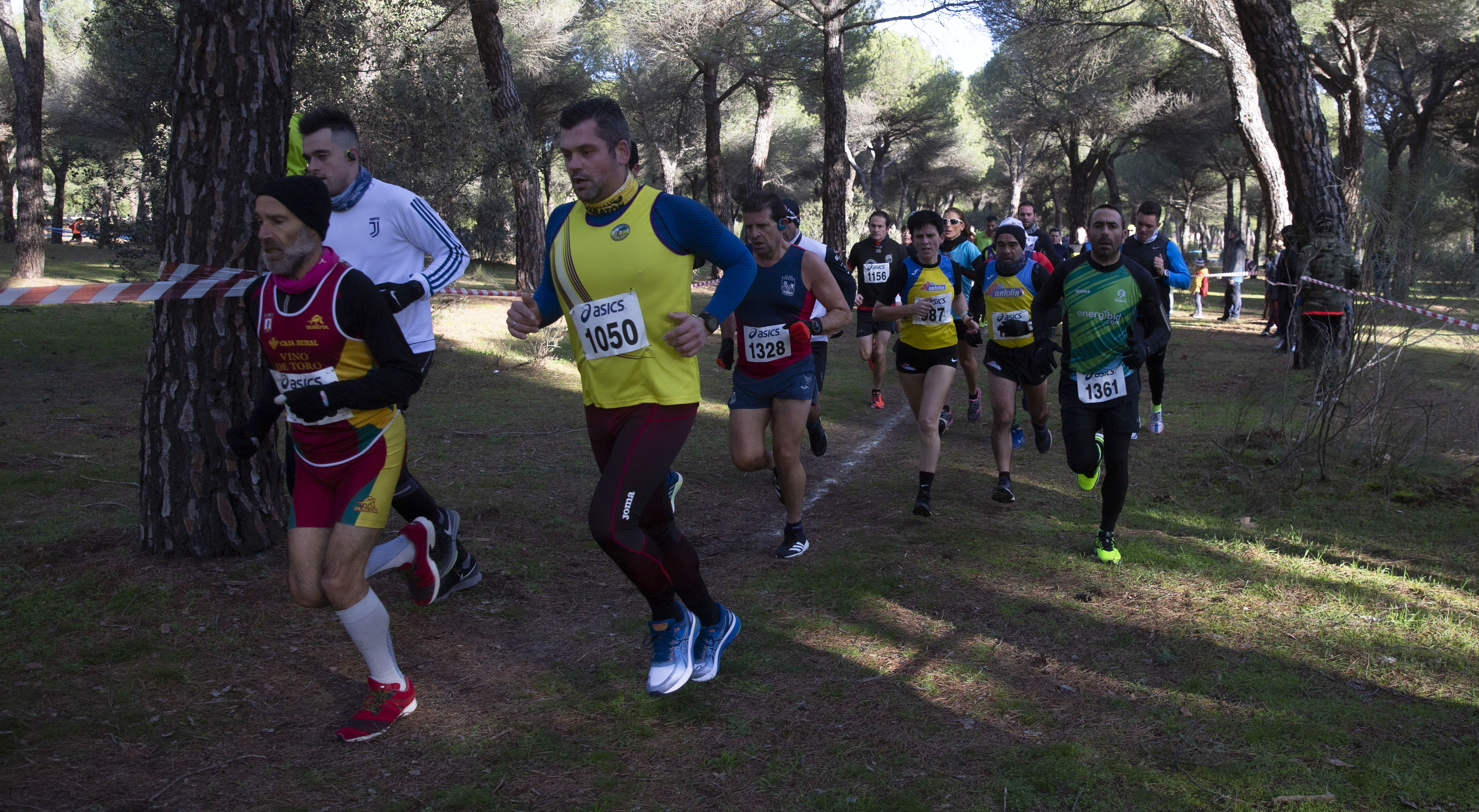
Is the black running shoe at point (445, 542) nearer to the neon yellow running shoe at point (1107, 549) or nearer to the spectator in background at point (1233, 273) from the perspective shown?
the neon yellow running shoe at point (1107, 549)

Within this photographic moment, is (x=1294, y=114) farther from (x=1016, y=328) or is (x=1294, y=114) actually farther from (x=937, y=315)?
(x=937, y=315)

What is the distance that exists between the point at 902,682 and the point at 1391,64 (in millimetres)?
34036

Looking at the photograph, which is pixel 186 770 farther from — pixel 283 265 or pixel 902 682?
pixel 902 682

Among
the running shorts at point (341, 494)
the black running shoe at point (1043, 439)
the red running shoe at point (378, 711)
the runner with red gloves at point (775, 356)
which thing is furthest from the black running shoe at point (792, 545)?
the black running shoe at point (1043, 439)

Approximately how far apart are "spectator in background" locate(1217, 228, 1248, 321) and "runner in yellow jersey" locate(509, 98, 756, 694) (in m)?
17.0

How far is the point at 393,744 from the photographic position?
3.42m

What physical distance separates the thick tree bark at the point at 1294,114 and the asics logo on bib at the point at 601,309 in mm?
9557

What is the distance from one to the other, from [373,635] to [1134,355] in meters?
4.08

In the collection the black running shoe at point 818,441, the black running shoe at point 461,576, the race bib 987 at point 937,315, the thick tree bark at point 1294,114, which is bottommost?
the black running shoe at point 461,576

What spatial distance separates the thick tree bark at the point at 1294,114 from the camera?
34.2ft

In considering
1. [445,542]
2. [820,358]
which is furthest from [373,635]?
[820,358]

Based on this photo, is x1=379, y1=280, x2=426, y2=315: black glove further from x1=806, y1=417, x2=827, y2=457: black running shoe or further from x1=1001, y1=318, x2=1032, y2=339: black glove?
x1=1001, y1=318, x2=1032, y2=339: black glove

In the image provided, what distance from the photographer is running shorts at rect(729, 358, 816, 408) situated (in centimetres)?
550

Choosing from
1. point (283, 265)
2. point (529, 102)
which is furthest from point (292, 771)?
point (529, 102)
